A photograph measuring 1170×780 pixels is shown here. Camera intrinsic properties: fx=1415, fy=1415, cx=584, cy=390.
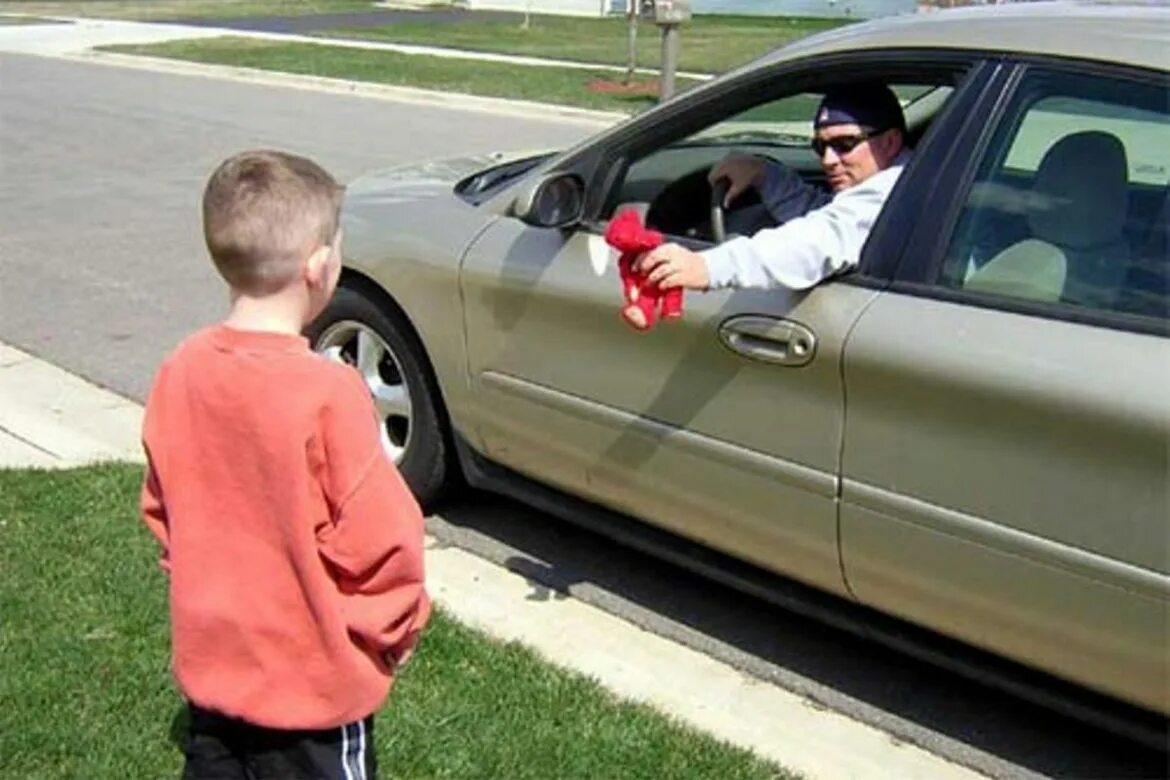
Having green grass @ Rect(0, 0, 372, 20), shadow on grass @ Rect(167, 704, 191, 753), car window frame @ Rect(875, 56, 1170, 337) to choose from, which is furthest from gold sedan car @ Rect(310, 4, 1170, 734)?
green grass @ Rect(0, 0, 372, 20)

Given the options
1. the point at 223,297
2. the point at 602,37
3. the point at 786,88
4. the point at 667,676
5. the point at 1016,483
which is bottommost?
the point at 602,37

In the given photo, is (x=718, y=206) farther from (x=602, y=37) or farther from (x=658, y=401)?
(x=602, y=37)

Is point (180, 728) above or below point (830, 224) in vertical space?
below

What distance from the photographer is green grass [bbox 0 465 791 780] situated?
3.14 meters

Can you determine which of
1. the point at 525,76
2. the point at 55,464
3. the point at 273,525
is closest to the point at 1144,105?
the point at 273,525

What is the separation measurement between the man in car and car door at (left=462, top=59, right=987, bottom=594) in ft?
0.28

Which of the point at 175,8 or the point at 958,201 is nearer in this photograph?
the point at 958,201

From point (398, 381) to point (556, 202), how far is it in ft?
3.27

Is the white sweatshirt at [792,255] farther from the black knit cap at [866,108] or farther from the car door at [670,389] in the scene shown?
the black knit cap at [866,108]

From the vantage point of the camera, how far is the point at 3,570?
403 cm

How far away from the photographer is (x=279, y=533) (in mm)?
2057

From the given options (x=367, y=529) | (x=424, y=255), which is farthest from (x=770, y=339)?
(x=367, y=529)

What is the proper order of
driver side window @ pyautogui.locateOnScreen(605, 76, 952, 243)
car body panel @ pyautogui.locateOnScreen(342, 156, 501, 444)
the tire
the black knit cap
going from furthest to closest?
1. the tire
2. car body panel @ pyautogui.locateOnScreen(342, 156, 501, 444)
3. driver side window @ pyautogui.locateOnScreen(605, 76, 952, 243)
4. the black knit cap

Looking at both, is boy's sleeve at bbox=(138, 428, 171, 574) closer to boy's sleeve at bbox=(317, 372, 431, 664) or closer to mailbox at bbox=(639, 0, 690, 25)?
boy's sleeve at bbox=(317, 372, 431, 664)
